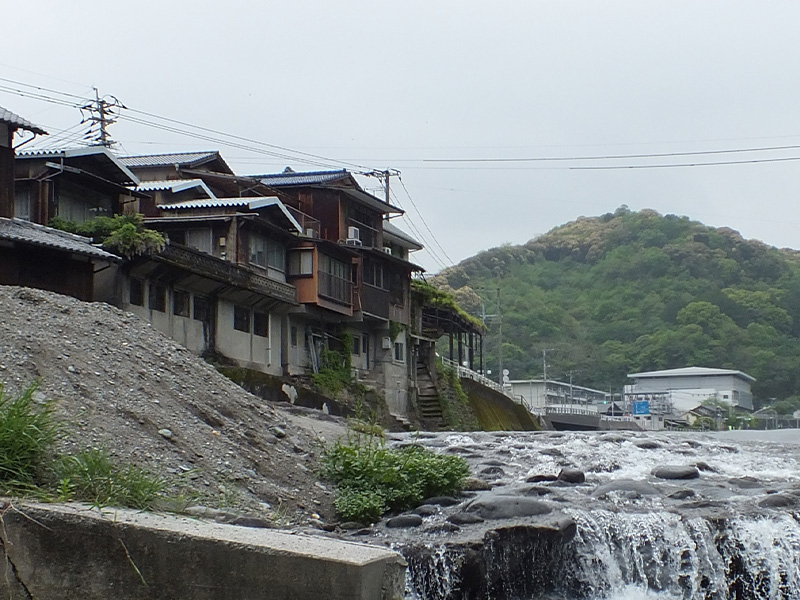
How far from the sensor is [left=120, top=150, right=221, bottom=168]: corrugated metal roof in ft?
117

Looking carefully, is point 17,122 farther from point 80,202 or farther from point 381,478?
point 381,478

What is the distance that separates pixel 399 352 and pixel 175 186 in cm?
1492

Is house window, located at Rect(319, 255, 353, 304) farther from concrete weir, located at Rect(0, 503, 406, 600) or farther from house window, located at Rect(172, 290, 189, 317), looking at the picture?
concrete weir, located at Rect(0, 503, 406, 600)

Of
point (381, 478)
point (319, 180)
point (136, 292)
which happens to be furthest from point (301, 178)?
point (381, 478)

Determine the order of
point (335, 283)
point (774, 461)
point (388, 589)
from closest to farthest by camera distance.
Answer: point (388, 589) → point (774, 461) → point (335, 283)

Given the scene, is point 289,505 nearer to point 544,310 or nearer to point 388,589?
point 388,589

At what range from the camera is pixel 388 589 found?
6973 mm

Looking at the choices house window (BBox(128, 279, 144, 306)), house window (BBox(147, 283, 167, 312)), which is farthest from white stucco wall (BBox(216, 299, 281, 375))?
house window (BBox(128, 279, 144, 306))

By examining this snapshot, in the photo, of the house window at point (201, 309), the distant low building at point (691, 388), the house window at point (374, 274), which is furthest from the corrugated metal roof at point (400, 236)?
the distant low building at point (691, 388)

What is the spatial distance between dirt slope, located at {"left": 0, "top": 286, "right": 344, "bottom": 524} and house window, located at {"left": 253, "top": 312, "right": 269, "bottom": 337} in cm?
1847

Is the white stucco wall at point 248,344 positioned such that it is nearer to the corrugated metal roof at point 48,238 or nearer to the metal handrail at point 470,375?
the corrugated metal roof at point 48,238

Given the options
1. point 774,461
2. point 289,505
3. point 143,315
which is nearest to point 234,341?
point 143,315

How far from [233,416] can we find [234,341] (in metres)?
19.0

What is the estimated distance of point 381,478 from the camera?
516 inches
